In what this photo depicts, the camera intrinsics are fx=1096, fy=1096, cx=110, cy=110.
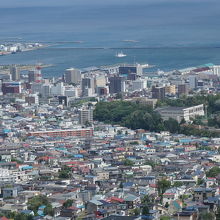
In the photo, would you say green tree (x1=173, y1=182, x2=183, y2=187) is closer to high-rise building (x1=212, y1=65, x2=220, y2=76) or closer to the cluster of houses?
the cluster of houses

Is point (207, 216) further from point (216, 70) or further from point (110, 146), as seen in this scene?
point (216, 70)

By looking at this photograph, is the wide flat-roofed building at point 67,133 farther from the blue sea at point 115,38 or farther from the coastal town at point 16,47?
the coastal town at point 16,47

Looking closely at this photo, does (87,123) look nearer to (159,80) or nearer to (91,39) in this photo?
(159,80)

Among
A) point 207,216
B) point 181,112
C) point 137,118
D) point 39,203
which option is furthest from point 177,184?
point 181,112

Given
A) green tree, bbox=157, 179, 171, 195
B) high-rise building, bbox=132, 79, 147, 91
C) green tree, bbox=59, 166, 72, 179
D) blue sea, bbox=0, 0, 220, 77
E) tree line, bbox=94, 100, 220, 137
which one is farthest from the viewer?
blue sea, bbox=0, 0, 220, 77

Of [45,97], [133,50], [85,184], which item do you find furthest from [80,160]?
[133,50]

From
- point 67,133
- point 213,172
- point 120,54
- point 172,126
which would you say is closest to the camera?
point 213,172

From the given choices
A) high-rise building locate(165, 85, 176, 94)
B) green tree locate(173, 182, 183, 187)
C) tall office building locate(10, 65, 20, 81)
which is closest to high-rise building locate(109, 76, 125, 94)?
high-rise building locate(165, 85, 176, 94)
